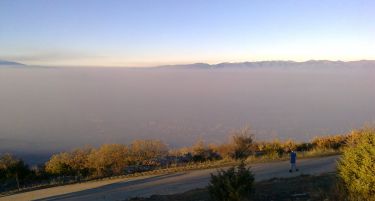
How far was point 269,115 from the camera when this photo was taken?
131875 millimetres

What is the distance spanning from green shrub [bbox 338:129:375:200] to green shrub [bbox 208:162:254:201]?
2.12 metres

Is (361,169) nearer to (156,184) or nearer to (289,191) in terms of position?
(289,191)

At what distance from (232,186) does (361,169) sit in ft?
9.24

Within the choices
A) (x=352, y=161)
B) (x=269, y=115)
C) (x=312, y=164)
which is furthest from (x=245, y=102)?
(x=352, y=161)

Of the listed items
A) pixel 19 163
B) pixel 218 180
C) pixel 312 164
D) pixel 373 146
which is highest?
pixel 373 146

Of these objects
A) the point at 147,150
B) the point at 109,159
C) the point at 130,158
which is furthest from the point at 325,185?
the point at 147,150

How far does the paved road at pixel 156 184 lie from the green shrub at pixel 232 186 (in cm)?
629

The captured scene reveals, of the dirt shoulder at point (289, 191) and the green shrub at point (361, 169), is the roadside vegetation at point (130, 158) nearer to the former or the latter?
the dirt shoulder at point (289, 191)

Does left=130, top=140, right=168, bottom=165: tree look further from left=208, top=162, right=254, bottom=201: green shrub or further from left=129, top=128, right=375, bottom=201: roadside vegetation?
left=208, top=162, right=254, bottom=201: green shrub

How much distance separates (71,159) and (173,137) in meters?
75.7

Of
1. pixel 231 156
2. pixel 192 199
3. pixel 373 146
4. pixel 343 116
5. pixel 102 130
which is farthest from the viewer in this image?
pixel 102 130

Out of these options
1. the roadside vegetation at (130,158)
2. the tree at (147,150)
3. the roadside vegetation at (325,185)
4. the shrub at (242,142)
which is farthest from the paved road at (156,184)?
the tree at (147,150)

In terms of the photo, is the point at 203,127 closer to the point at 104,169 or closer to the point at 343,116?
the point at 343,116

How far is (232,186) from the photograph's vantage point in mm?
11805
